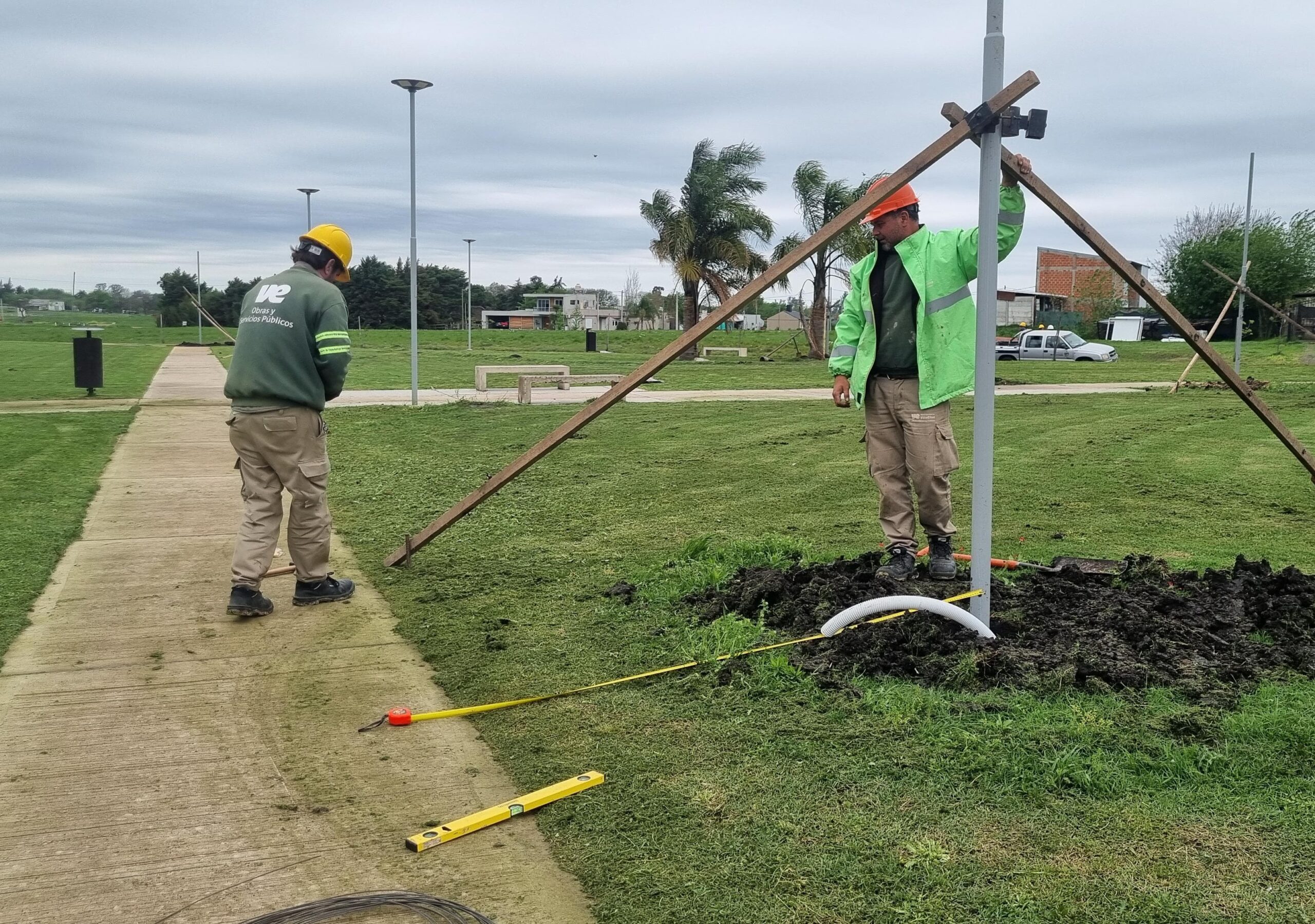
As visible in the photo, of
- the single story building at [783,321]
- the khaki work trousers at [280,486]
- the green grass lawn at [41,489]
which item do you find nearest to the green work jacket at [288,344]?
the khaki work trousers at [280,486]

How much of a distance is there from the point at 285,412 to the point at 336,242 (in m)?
0.98

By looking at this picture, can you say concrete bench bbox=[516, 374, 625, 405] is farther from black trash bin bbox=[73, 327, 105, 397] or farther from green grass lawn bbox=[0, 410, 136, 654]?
black trash bin bbox=[73, 327, 105, 397]

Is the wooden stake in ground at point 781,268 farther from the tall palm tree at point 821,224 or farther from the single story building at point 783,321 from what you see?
the single story building at point 783,321

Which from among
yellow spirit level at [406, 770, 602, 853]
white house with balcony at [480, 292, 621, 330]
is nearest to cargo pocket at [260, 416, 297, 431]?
yellow spirit level at [406, 770, 602, 853]

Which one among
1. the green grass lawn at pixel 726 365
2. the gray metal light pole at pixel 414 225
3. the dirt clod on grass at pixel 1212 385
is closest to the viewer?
the gray metal light pole at pixel 414 225

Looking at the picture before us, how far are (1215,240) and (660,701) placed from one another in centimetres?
5479

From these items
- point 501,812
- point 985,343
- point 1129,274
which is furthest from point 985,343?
point 501,812

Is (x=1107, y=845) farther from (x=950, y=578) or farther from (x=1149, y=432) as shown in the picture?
(x=1149, y=432)

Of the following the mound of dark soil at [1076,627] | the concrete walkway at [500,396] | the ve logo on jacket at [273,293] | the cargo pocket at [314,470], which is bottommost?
the mound of dark soil at [1076,627]

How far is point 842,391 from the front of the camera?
6.32 meters

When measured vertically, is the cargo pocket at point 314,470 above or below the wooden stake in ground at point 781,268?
below

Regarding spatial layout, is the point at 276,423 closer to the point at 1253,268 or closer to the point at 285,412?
the point at 285,412

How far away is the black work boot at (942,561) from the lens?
19.1 ft

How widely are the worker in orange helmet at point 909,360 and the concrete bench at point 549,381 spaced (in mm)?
10537
